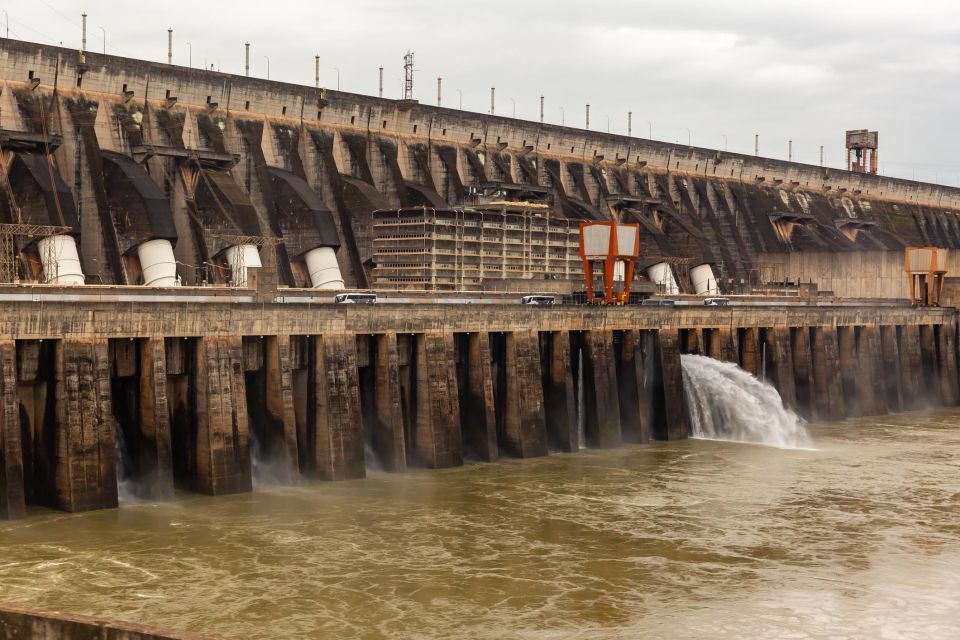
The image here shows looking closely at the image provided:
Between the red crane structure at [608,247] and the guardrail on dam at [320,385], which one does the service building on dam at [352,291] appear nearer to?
the guardrail on dam at [320,385]

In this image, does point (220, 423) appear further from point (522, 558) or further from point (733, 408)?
point (733, 408)

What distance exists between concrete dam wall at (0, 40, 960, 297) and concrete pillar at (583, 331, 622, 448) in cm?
1365

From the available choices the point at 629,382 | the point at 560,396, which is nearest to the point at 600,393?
the point at 560,396

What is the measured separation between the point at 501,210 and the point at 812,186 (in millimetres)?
53036

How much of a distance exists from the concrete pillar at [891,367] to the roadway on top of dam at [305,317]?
355 inches

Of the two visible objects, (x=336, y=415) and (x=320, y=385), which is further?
(x=320, y=385)

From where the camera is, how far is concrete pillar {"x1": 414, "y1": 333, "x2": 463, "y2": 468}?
135 feet

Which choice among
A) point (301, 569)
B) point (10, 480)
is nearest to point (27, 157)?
point (10, 480)

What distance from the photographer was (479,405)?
143 feet

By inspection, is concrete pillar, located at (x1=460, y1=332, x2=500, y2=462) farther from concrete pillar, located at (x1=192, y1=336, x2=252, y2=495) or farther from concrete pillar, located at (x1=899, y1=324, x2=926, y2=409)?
concrete pillar, located at (x1=899, y1=324, x2=926, y2=409)

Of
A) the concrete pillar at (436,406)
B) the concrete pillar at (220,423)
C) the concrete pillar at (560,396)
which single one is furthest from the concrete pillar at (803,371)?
the concrete pillar at (220,423)

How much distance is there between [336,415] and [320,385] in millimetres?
1085

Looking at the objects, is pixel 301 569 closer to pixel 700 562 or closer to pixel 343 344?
pixel 700 562

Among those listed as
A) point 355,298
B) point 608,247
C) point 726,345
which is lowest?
point 726,345
